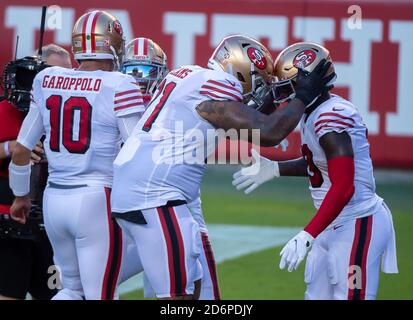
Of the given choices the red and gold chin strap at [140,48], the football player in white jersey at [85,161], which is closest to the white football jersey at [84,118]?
the football player in white jersey at [85,161]

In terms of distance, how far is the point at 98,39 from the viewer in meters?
4.63

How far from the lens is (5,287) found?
5.14 m

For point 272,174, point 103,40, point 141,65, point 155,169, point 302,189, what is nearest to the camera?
point 155,169

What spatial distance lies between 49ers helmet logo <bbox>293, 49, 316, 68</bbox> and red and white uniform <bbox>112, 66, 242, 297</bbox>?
469 millimetres

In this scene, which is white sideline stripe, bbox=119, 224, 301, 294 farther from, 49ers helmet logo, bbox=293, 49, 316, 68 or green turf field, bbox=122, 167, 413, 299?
49ers helmet logo, bbox=293, 49, 316, 68

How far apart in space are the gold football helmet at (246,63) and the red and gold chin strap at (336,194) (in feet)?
1.81

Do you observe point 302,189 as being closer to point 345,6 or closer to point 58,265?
point 345,6

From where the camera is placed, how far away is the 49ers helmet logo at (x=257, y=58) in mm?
4480

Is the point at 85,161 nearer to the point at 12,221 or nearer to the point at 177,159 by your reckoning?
the point at 177,159

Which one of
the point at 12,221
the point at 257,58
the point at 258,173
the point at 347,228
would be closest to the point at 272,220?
the point at 258,173

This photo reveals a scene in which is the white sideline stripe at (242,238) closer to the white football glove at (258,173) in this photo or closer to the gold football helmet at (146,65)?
the gold football helmet at (146,65)

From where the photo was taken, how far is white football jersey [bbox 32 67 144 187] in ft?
14.5
